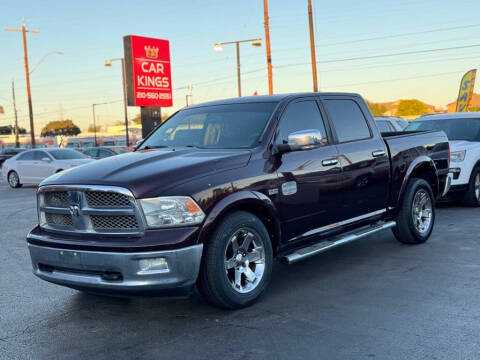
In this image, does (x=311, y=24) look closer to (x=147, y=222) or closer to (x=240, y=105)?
(x=240, y=105)

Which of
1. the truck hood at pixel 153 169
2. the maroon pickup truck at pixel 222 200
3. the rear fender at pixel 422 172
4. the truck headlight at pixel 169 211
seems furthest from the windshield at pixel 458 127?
the truck headlight at pixel 169 211

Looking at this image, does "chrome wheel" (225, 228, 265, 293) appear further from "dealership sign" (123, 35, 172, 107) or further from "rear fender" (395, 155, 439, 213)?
"dealership sign" (123, 35, 172, 107)

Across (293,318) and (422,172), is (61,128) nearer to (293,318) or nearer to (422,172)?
(422,172)

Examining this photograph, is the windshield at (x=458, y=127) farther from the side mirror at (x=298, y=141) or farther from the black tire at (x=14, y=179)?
the black tire at (x=14, y=179)

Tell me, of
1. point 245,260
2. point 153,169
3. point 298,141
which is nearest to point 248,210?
point 245,260

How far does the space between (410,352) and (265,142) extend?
7.68 ft

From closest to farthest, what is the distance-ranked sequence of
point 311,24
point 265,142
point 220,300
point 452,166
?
1. point 220,300
2. point 265,142
3. point 452,166
4. point 311,24

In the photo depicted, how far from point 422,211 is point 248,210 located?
11.2 feet

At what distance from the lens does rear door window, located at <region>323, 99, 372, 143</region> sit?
636 centimetres

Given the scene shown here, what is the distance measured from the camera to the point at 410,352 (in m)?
3.89

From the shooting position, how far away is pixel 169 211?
448 cm

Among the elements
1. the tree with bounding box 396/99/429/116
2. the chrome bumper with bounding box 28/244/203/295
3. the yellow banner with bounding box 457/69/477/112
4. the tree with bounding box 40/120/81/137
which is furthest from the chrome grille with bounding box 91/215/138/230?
the tree with bounding box 40/120/81/137

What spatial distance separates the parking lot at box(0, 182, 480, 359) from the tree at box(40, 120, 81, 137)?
150969mm

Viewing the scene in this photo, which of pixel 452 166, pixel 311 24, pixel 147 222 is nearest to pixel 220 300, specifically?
pixel 147 222
